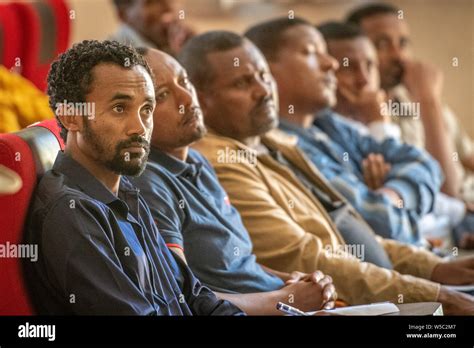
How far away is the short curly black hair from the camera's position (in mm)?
1490

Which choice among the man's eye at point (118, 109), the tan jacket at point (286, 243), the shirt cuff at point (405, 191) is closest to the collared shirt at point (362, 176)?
the shirt cuff at point (405, 191)

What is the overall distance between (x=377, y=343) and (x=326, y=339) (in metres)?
0.09

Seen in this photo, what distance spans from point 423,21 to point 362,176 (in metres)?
1.72

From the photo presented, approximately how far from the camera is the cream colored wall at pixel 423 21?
394 centimetres

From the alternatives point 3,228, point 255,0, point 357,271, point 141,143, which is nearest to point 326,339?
point 357,271

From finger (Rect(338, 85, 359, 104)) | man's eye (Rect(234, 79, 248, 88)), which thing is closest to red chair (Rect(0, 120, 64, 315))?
man's eye (Rect(234, 79, 248, 88))

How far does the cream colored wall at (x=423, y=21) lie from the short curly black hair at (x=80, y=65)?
2364mm

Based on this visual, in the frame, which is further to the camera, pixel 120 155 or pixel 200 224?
pixel 200 224

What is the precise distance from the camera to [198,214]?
1.68 metres

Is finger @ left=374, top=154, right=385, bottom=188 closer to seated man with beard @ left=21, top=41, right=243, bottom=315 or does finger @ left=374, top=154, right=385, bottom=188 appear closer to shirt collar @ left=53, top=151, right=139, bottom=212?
seated man with beard @ left=21, top=41, right=243, bottom=315

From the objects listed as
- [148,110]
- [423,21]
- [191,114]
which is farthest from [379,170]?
[423,21]

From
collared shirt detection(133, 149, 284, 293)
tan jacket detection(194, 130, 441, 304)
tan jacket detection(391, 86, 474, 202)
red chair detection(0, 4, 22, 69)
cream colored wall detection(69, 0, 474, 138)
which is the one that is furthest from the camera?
cream colored wall detection(69, 0, 474, 138)

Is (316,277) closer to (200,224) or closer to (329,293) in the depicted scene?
(329,293)

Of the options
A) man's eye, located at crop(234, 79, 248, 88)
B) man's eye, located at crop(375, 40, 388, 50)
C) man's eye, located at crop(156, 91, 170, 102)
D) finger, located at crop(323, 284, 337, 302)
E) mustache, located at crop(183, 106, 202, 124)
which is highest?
man's eye, located at crop(375, 40, 388, 50)
